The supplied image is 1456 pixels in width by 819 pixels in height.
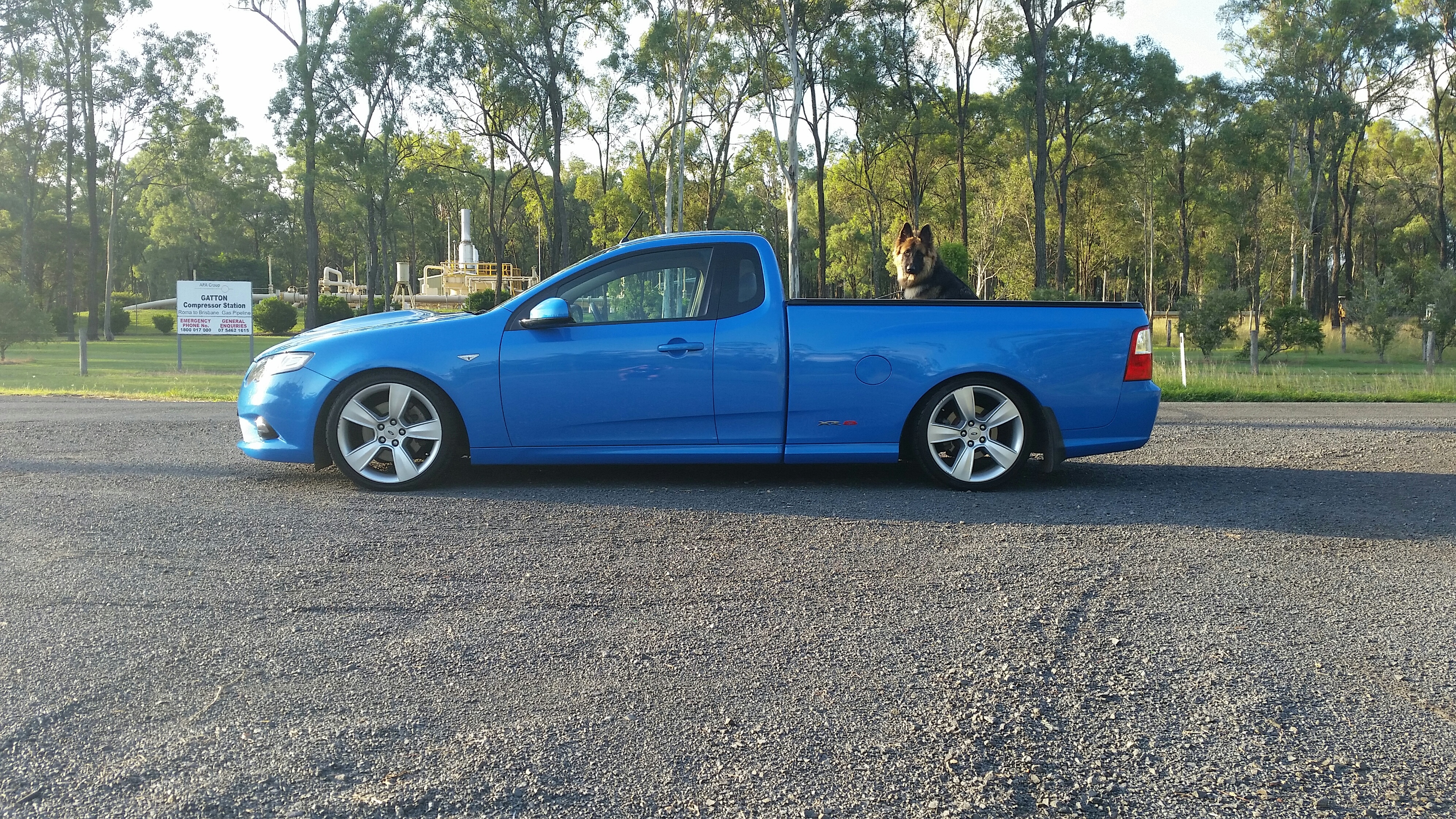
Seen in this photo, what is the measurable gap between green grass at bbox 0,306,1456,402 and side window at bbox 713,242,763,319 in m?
9.90

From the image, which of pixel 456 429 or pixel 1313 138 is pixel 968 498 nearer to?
pixel 456 429

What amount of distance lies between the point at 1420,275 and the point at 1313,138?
24248 mm

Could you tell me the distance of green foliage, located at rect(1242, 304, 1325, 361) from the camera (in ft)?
88.3

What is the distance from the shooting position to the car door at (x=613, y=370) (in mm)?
6273

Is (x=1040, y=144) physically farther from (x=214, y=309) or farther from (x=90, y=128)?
(x=90, y=128)

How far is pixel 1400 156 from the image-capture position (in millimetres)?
60719

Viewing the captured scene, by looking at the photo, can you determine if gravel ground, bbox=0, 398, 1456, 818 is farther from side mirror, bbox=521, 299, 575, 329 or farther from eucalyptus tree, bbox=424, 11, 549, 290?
eucalyptus tree, bbox=424, 11, 549, 290

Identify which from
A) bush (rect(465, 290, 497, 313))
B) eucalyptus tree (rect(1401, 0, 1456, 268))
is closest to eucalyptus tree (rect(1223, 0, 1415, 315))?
eucalyptus tree (rect(1401, 0, 1456, 268))

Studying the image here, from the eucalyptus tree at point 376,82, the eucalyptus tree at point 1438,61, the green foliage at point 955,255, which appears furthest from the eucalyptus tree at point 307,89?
the eucalyptus tree at point 1438,61

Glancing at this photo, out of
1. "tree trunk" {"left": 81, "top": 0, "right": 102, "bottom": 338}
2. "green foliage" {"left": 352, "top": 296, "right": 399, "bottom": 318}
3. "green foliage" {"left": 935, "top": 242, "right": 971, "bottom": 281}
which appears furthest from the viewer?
"green foliage" {"left": 352, "top": 296, "right": 399, "bottom": 318}

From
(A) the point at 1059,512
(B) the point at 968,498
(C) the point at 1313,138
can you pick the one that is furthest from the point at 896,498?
(C) the point at 1313,138

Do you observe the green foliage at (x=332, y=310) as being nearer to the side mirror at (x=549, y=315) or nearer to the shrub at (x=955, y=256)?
the shrub at (x=955, y=256)

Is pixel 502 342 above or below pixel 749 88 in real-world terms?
below

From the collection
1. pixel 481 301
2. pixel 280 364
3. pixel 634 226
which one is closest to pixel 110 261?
pixel 481 301
